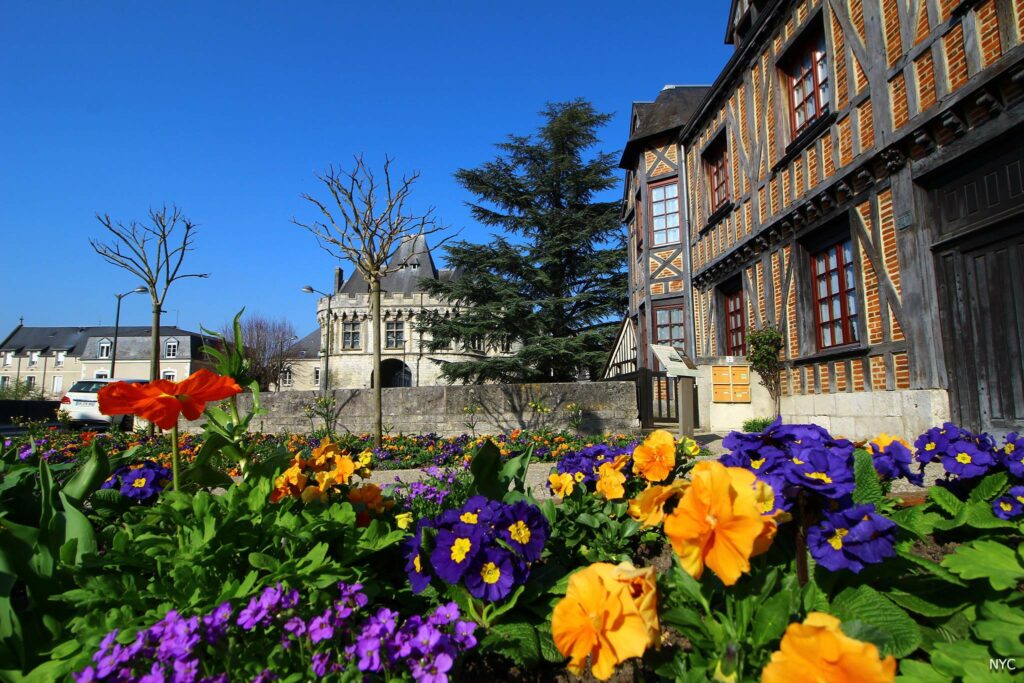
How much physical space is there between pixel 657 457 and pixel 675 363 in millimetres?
8729

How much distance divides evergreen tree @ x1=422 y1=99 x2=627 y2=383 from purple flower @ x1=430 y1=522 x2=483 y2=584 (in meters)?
16.3

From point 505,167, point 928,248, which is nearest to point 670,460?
point 928,248

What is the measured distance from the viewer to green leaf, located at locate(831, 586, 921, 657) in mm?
1167

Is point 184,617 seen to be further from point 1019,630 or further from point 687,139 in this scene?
point 687,139

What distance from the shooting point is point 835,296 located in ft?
25.2

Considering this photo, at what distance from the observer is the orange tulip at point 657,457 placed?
1943 millimetres

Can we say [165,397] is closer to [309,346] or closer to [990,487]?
[990,487]

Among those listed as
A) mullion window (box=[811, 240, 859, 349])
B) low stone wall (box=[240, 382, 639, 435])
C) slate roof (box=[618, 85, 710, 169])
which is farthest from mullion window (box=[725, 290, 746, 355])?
slate roof (box=[618, 85, 710, 169])

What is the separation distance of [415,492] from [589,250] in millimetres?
18002

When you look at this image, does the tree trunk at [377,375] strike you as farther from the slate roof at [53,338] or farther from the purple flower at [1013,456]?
the slate roof at [53,338]

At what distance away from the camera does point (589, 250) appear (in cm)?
1994

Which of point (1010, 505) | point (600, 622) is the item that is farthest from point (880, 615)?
point (1010, 505)

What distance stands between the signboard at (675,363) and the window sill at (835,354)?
196cm

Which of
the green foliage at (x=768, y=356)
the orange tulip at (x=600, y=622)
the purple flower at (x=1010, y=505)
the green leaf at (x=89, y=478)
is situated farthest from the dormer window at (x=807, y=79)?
the green leaf at (x=89, y=478)
